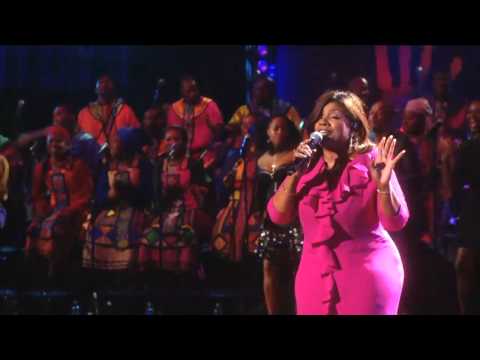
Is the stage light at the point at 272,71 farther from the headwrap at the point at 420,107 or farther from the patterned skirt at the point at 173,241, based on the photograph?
the patterned skirt at the point at 173,241

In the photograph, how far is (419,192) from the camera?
182 inches

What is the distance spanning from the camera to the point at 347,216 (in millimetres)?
4219

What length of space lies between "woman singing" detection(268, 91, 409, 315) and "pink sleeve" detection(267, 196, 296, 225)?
4cm

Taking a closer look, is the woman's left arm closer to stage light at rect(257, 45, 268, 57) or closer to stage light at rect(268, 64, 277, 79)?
stage light at rect(268, 64, 277, 79)

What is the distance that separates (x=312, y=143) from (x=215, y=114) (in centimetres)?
85

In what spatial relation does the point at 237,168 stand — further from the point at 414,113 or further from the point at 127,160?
the point at 414,113

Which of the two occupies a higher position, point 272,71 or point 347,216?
point 272,71

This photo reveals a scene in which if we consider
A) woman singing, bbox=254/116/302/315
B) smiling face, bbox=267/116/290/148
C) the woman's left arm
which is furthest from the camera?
smiling face, bbox=267/116/290/148

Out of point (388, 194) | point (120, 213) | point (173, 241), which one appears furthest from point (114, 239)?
point (388, 194)

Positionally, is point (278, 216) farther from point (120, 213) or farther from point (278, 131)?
point (120, 213)

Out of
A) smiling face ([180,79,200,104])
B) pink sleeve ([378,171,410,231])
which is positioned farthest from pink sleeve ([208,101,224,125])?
pink sleeve ([378,171,410,231])

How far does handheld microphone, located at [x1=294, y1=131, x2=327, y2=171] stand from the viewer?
13.7 ft
